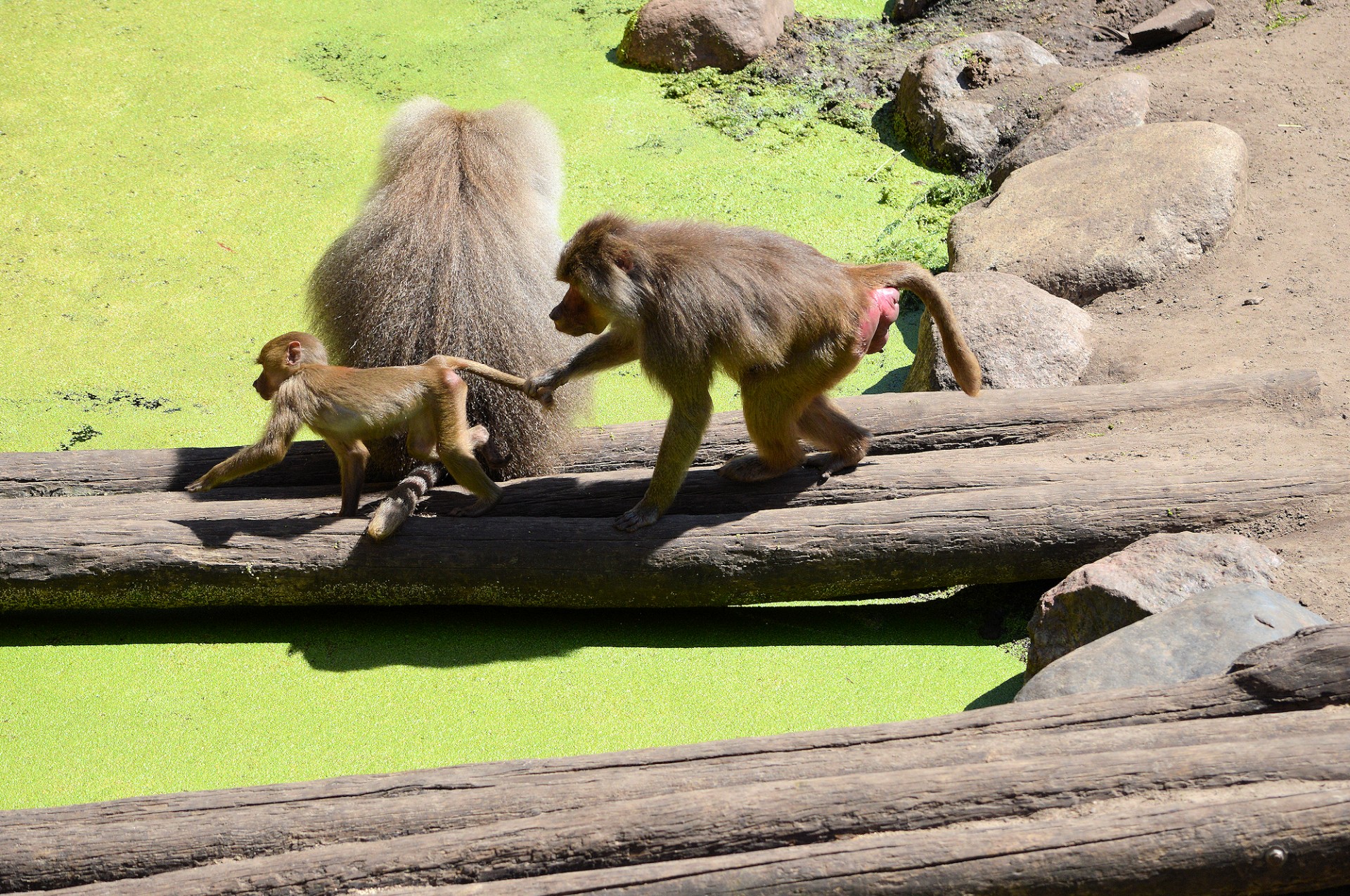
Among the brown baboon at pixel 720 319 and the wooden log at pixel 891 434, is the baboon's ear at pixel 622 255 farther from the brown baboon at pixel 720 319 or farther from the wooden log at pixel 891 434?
the wooden log at pixel 891 434

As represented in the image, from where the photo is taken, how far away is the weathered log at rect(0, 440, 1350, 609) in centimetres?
398

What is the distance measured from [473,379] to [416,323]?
0.31 meters

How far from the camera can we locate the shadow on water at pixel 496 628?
4.12 metres

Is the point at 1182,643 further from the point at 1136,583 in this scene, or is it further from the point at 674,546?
the point at 674,546

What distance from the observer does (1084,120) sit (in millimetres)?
7137

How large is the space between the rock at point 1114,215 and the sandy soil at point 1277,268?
13 centimetres

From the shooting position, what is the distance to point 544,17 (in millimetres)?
9023

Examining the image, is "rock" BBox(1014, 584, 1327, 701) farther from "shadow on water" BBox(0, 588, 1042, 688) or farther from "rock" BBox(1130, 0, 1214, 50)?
"rock" BBox(1130, 0, 1214, 50)

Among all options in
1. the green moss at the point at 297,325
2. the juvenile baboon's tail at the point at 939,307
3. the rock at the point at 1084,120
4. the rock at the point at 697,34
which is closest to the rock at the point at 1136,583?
the green moss at the point at 297,325

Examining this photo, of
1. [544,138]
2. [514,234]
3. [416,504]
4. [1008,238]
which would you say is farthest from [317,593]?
[1008,238]

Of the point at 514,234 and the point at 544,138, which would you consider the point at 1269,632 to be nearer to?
the point at 514,234

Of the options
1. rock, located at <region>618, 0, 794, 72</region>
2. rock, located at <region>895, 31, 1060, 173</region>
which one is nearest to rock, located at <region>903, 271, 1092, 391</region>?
rock, located at <region>895, 31, 1060, 173</region>

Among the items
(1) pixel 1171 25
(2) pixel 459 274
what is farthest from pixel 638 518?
(1) pixel 1171 25

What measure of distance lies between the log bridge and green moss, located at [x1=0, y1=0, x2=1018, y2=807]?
0.21m
